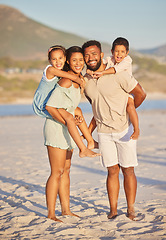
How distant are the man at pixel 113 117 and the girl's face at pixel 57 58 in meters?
0.28

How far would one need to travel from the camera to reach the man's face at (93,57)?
401cm

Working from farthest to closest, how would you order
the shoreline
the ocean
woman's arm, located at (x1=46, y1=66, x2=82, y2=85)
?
the shoreline → the ocean → woman's arm, located at (x1=46, y1=66, x2=82, y2=85)

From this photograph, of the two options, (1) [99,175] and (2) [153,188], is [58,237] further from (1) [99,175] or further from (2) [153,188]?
(1) [99,175]

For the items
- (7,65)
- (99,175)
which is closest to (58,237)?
(99,175)

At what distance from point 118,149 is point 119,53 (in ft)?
3.51

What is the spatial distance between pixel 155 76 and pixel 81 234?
7486cm

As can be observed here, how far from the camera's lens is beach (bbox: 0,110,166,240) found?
12.1 feet

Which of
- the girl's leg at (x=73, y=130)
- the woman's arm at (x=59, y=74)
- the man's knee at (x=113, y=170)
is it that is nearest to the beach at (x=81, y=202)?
the man's knee at (x=113, y=170)

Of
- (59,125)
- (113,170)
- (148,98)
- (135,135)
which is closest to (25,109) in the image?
(148,98)

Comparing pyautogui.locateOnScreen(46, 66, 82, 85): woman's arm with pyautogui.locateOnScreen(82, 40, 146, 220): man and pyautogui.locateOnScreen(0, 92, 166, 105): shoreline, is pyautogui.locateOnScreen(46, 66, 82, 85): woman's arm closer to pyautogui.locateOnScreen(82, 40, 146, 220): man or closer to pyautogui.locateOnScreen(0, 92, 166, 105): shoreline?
pyautogui.locateOnScreen(82, 40, 146, 220): man

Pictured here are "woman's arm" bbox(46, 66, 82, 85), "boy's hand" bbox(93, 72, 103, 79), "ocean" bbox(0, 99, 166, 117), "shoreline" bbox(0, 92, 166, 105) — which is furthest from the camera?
"shoreline" bbox(0, 92, 166, 105)

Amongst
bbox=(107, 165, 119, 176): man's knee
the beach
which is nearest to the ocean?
the beach

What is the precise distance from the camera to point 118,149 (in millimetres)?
4184

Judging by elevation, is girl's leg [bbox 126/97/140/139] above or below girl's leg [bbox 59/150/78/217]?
above
